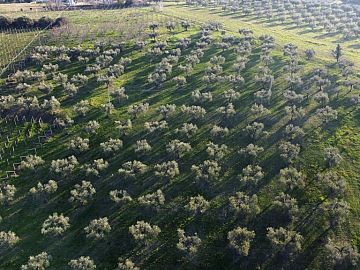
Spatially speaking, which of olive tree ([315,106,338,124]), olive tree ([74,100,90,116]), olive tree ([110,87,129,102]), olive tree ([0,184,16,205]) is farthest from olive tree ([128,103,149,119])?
olive tree ([315,106,338,124])

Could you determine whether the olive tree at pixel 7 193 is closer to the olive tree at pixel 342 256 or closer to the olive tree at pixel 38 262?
the olive tree at pixel 38 262

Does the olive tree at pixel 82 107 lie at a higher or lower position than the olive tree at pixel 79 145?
higher

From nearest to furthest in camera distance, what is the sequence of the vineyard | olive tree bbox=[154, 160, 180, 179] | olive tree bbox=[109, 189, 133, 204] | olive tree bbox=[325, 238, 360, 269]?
olive tree bbox=[325, 238, 360, 269] < the vineyard < olive tree bbox=[109, 189, 133, 204] < olive tree bbox=[154, 160, 180, 179]

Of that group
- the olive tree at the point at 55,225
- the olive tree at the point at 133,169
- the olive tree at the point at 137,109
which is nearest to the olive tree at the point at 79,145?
the olive tree at the point at 133,169

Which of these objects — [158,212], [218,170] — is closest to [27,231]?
[158,212]

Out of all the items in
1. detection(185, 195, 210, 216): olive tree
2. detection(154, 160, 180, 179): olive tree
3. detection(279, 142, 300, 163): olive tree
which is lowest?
detection(185, 195, 210, 216): olive tree

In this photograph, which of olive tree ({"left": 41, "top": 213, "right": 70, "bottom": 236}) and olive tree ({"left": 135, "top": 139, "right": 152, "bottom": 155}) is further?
olive tree ({"left": 135, "top": 139, "right": 152, "bottom": 155})

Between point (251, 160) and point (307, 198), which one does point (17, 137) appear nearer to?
point (251, 160)

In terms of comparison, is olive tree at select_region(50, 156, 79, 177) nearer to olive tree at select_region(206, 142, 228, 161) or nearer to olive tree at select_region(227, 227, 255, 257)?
olive tree at select_region(206, 142, 228, 161)
